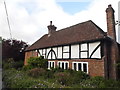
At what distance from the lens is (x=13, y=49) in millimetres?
30469

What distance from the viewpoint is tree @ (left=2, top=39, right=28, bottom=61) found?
29.9 m

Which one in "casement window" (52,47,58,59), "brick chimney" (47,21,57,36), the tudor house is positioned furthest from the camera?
"brick chimney" (47,21,57,36)

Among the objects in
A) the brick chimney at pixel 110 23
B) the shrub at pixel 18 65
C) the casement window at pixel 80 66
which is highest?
the brick chimney at pixel 110 23

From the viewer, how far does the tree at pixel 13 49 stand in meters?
29.9

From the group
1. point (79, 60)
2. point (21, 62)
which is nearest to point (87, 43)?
point (79, 60)

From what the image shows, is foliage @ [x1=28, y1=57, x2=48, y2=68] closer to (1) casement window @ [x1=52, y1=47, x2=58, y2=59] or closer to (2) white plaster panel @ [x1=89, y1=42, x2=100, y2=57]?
(1) casement window @ [x1=52, y1=47, x2=58, y2=59]

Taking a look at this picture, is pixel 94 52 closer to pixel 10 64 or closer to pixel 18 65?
pixel 10 64

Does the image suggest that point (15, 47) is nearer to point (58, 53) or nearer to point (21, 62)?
point (21, 62)

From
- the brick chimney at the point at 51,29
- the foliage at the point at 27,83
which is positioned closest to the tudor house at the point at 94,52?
the foliage at the point at 27,83

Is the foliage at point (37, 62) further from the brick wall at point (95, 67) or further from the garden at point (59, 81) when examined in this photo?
the brick wall at point (95, 67)

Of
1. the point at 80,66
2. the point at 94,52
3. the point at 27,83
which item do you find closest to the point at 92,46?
the point at 94,52

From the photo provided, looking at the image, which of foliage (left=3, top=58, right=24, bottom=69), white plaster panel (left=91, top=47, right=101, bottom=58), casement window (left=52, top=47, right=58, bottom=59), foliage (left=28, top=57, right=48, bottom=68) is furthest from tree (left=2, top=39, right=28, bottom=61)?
white plaster panel (left=91, top=47, right=101, bottom=58)

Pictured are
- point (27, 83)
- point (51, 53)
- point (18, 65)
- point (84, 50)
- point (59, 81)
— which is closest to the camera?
point (27, 83)

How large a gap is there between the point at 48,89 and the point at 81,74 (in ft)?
18.8
